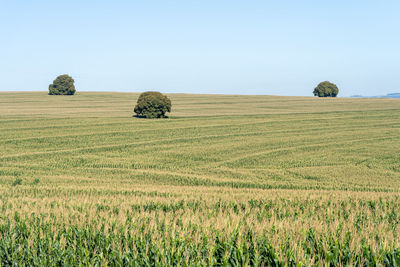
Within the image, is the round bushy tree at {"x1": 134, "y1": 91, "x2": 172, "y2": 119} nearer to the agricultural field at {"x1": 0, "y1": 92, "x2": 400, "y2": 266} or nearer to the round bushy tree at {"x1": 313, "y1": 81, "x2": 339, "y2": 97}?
the agricultural field at {"x1": 0, "y1": 92, "x2": 400, "y2": 266}

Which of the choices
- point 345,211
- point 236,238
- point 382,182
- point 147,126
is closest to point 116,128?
point 147,126

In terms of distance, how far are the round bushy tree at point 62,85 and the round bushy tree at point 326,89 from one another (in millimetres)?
63077

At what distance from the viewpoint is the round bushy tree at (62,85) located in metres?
92.2

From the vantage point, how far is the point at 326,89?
101 m

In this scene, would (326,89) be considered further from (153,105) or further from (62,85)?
(62,85)

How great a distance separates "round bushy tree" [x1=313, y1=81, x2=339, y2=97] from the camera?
100750 mm

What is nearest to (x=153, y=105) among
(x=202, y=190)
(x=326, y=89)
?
(x=202, y=190)

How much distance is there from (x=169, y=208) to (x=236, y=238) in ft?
19.4

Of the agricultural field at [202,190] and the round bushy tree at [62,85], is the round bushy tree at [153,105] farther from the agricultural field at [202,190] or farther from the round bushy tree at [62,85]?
the round bushy tree at [62,85]

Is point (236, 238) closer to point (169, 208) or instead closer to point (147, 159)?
point (169, 208)

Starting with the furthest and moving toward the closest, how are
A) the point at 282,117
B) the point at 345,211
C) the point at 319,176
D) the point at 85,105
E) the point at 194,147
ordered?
the point at 85,105 → the point at 282,117 → the point at 194,147 → the point at 319,176 → the point at 345,211

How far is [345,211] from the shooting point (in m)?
12.1

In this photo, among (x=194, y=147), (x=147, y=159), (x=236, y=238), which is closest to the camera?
(x=236, y=238)

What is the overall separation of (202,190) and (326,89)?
9040 centimetres
